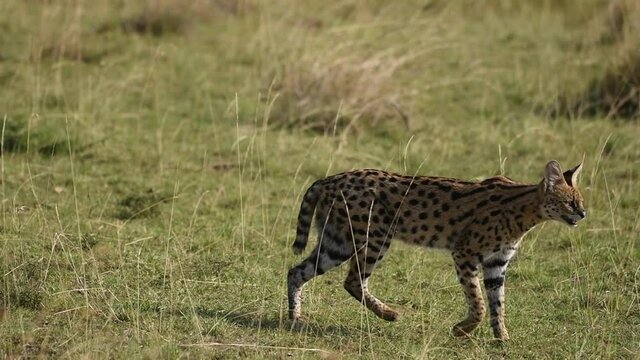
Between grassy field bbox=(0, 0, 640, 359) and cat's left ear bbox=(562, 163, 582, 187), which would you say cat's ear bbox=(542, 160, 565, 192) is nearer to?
cat's left ear bbox=(562, 163, 582, 187)

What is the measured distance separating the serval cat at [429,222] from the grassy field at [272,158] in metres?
0.26

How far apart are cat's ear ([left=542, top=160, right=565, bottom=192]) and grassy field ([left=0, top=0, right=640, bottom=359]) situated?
0.87 m

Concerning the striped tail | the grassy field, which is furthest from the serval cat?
the grassy field

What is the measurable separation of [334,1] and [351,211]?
30.3 ft

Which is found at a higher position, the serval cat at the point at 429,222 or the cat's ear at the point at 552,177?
the cat's ear at the point at 552,177

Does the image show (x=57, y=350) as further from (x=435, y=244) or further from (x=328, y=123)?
(x=328, y=123)

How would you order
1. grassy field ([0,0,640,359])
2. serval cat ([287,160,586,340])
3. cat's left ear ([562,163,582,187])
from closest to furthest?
grassy field ([0,0,640,359]) → serval cat ([287,160,586,340]) → cat's left ear ([562,163,582,187])

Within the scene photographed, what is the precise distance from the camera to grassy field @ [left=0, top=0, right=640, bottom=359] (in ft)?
25.6

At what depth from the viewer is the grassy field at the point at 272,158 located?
7.81 metres

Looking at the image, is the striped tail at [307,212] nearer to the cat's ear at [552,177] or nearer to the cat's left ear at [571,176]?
the cat's ear at [552,177]

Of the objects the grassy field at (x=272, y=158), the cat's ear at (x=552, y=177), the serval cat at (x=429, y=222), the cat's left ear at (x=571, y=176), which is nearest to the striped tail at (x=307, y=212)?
the serval cat at (x=429, y=222)

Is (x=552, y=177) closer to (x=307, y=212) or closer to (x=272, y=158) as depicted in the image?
(x=307, y=212)

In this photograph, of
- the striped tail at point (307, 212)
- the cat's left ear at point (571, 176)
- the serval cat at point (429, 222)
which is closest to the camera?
the serval cat at point (429, 222)

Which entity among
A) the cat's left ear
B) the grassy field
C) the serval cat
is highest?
the cat's left ear
